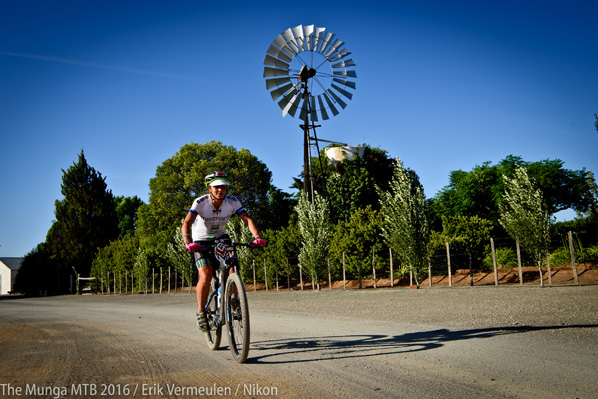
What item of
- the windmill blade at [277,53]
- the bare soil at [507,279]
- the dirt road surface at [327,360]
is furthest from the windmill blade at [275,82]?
the dirt road surface at [327,360]

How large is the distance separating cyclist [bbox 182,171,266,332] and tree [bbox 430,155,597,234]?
4100 cm

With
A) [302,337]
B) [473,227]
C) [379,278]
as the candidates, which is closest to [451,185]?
[473,227]

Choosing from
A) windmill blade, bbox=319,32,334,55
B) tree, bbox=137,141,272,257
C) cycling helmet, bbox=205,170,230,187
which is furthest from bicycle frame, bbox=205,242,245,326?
tree, bbox=137,141,272,257

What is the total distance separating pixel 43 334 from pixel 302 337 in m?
4.80

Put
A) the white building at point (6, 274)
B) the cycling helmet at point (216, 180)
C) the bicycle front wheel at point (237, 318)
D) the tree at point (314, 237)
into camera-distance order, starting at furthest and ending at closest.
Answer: the white building at point (6, 274) < the tree at point (314, 237) < the cycling helmet at point (216, 180) < the bicycle front wheel at point (237, 318)

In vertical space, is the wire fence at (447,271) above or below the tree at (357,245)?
below

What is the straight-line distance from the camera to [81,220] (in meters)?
52.6

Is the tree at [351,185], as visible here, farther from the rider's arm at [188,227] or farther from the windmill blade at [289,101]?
the rider's arm at [188,227]

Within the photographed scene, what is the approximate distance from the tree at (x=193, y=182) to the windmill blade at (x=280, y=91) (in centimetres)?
1740

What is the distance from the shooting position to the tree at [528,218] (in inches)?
682

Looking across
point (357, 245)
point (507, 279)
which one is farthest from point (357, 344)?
point (357, 245)

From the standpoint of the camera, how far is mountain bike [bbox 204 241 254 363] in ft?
16.4

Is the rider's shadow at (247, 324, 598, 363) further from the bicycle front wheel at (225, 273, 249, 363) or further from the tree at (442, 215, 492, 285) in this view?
the tree at (442, 215, 492, 285)

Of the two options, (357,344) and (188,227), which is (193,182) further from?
(357,344)
